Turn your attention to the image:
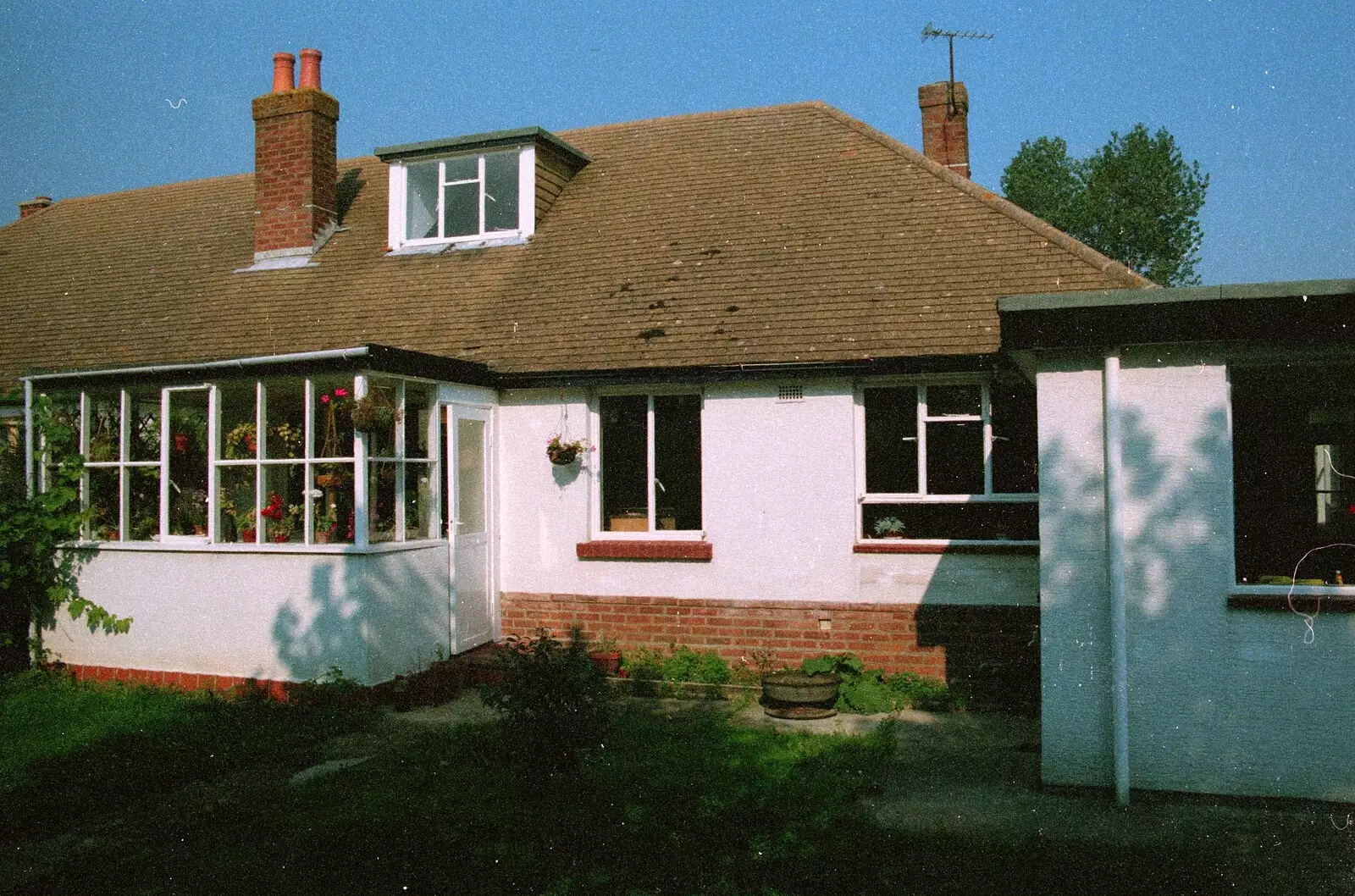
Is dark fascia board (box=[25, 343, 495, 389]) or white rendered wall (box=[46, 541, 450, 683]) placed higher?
dark fascia board (box=[25, 343, 495, 389])

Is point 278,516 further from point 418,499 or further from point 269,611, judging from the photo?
point 418,499

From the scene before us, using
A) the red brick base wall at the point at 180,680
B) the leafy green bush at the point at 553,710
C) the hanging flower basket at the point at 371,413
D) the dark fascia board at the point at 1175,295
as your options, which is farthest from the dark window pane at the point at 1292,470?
the red brick base wall at the point at 180,680

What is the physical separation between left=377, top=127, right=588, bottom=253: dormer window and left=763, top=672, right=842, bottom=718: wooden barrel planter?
23.9 feet

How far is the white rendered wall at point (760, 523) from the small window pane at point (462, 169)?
14.8 ft

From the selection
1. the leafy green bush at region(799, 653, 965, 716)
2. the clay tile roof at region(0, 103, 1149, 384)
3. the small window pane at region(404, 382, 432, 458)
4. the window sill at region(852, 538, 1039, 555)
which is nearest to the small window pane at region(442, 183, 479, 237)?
the clay tile roof at region(0, 103, 1149, 384)

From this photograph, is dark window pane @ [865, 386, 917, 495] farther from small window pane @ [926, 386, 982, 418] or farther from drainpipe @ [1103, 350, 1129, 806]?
drainpipe @ [1103, 350, 1129, 806]

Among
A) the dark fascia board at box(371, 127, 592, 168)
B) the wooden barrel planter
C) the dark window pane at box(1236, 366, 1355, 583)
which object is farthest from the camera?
the dark fascia board at box(371, 127, 592, 168)

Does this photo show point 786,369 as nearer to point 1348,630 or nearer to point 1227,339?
point 1227,339

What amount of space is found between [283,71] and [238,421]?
7150 mm

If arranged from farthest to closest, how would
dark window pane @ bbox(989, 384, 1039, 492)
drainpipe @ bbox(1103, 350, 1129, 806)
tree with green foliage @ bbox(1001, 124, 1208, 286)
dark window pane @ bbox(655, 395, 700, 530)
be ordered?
tree with green foliage @ bbox(1001, 124, 1208, 286) → dark window pane @ bbox(655, 395, 700, 530) → dark window pane @ bbox(989, 384, 1039, 492) → drainpipe @ bbox(1103, 350, 1129, 806)

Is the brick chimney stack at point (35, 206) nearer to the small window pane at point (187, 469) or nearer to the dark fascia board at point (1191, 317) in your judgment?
the small window pane at point (187, 469)

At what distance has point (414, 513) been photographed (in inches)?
409

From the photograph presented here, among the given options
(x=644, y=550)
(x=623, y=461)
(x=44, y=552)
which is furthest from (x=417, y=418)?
(x=44, y=552)

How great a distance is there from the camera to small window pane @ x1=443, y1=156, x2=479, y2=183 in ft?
46.5
